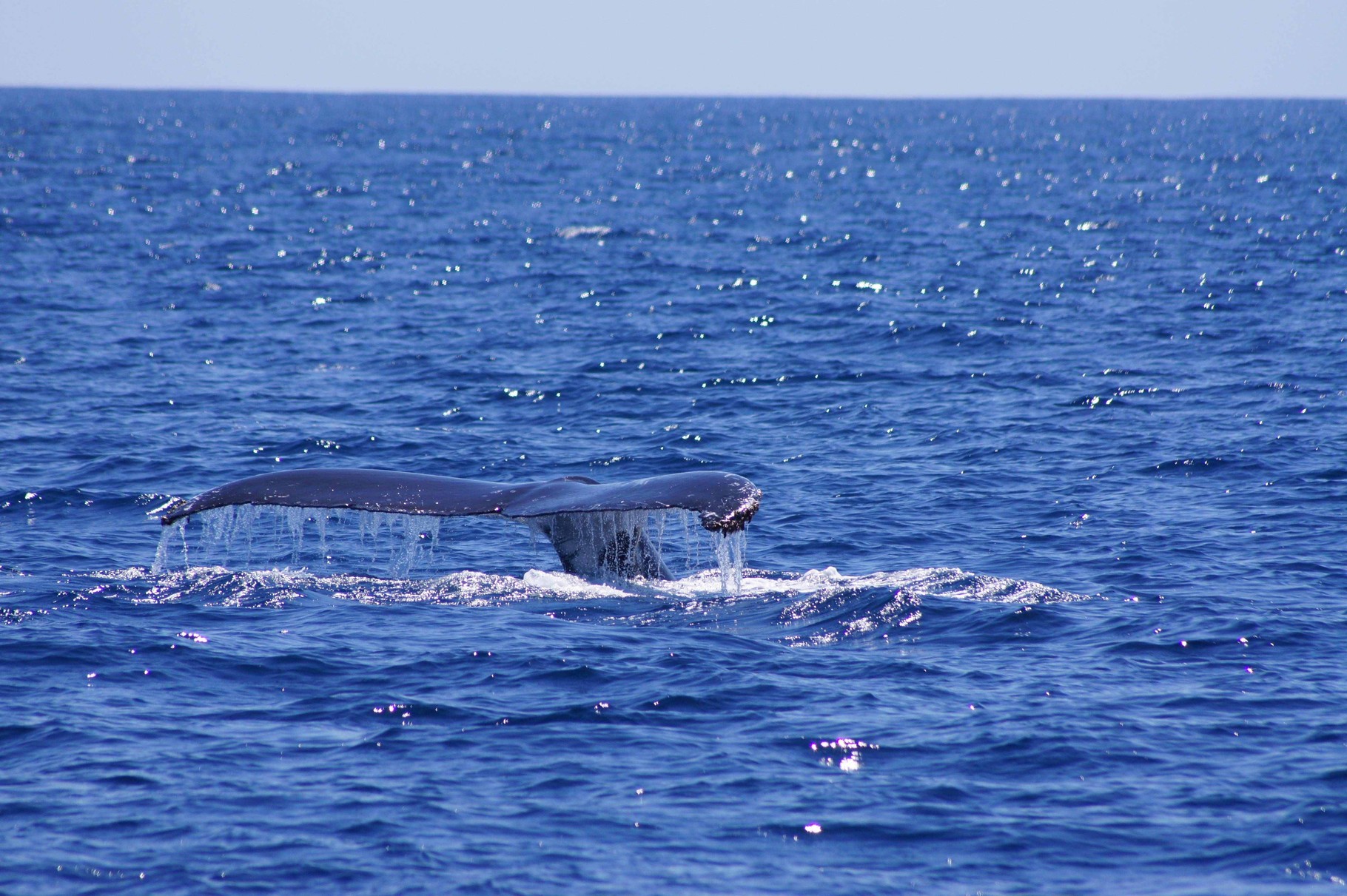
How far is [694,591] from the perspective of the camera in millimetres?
14133

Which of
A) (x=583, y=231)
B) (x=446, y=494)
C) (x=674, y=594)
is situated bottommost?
(x=674, y=594)

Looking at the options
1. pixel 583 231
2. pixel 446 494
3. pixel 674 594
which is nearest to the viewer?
pixel 446 494

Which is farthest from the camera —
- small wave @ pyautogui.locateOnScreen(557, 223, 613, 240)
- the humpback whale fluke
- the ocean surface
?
small wave @ pyautogui.locateOnScreen(557, 223, 613, 240)

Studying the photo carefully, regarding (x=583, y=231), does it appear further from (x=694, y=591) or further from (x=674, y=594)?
(x=674, y=594)

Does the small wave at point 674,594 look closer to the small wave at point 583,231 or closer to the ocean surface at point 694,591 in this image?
the ocean surface at point 694,591

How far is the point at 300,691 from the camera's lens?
Result: 1137 cm

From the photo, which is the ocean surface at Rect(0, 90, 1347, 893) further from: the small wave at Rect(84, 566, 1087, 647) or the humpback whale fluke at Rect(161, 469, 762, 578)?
the humpback whale fluke at Rect(161, 469, 762, 578)

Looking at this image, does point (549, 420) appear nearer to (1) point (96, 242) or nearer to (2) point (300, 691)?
(2) point (300, 691)

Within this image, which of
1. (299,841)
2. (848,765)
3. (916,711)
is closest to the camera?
(299,841)

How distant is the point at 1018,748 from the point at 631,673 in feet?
9.98

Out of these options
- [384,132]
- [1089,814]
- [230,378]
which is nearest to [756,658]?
[1089,814]

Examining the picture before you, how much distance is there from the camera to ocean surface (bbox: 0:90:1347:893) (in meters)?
8.97

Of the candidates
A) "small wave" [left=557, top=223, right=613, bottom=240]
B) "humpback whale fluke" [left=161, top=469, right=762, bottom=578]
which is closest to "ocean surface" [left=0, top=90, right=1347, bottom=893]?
"humpback whale fluke" [left=161, top=469, right=762, bottom=578]

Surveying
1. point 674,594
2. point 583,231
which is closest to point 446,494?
point 674,594
